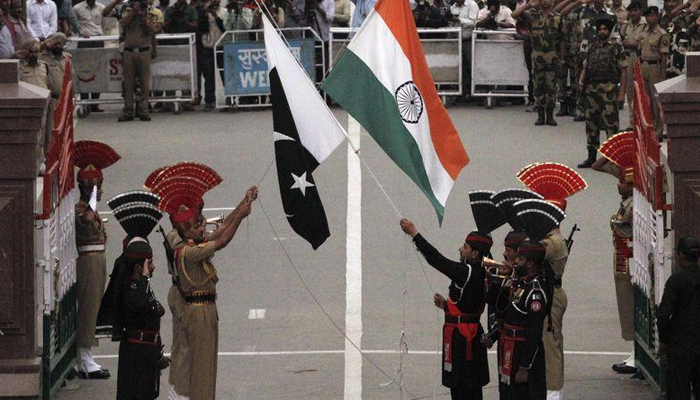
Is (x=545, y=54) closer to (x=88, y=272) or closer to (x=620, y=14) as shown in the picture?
(x=620, y=14)

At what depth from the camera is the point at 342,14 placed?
3052cm

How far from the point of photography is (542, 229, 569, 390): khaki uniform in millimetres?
12789

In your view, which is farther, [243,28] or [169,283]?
[243,28]

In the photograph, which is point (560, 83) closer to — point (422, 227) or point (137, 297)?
point (422, 227)

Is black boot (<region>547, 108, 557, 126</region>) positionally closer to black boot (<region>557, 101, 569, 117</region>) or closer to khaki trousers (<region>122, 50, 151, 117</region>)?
black boot (<region>557, 101, 569, 117</region>)

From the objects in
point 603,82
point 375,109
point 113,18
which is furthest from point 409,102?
point 113,18

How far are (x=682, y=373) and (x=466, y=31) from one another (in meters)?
17.3

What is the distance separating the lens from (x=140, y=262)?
1216 centimetres

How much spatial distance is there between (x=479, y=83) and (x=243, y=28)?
436 centimetres

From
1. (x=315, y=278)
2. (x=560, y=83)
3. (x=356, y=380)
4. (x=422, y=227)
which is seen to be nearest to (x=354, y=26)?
(x=560, y=83)

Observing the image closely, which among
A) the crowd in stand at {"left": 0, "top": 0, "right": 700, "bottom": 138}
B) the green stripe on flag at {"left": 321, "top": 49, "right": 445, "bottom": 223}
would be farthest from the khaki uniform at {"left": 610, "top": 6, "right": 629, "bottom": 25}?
the green stripe on flag at {"left": 321, "top": 49, "right": 445, "bottom": 223}

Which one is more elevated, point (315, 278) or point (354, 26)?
point (354, 26)

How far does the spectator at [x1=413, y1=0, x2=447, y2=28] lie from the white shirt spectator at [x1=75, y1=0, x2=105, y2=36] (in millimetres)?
5931

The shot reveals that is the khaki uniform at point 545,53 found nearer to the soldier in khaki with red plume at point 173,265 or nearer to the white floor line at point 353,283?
the white floor line at point 353,283
